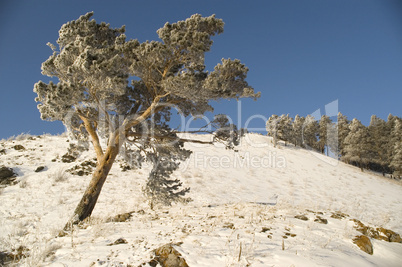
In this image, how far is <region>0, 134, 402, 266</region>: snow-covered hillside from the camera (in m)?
3.87

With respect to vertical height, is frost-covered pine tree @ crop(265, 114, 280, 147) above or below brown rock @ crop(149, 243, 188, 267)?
above

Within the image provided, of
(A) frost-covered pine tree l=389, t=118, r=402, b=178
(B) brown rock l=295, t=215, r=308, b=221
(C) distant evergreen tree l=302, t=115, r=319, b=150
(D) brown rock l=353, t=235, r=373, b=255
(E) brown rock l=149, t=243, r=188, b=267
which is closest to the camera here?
(E) brown rock l=149, t=243, r=188, b=267

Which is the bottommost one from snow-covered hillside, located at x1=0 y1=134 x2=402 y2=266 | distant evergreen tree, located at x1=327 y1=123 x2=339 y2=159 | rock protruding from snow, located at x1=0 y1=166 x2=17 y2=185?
snow-covered hillside, located at x1=0 y1=134 x2=402 y2=266

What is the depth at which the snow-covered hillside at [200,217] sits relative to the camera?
3873mm

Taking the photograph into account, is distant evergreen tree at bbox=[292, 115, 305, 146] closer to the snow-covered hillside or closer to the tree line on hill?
the tree line on hill

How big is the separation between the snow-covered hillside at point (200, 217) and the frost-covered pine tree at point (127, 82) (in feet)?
6.85

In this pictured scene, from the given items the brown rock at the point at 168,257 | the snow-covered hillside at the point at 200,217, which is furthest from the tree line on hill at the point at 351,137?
Answer: the brown rock at the point at 168,257

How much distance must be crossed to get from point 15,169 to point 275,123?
44977mm

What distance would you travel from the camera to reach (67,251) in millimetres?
4148

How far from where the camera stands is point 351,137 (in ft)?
135

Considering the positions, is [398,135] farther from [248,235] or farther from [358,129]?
[248,235]

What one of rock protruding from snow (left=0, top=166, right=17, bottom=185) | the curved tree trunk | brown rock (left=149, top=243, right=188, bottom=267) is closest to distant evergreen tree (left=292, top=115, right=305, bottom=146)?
the curved tree trunk

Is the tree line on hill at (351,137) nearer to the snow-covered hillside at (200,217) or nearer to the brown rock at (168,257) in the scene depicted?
the snow-covered hillside at (200,217)

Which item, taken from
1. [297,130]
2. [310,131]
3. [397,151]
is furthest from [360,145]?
[310,131]
